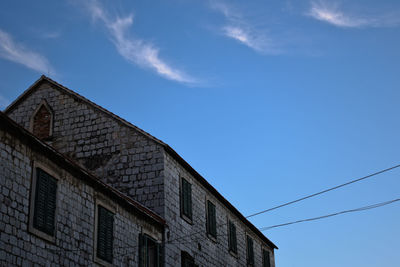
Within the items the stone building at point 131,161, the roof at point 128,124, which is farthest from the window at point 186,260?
the roof at point 128,124

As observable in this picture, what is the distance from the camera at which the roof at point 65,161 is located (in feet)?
46.3

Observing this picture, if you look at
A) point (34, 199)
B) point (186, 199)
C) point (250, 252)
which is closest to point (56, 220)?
point (34, 199)

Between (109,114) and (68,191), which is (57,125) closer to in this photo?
(109,114)

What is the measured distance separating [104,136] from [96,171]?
4.39ft

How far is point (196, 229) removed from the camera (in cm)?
2406

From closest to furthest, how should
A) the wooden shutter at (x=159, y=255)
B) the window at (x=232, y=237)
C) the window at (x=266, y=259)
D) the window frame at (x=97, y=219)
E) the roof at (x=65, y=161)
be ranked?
the roof at (x=65, y=161)
the window frame at (x=97, y=219)
the wooden shutter at (x=159, y=255)
the window at (x=232, y=237)
the window at (x=266, y=259)

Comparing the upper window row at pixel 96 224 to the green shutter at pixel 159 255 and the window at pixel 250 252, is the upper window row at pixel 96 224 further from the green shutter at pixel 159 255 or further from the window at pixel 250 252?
the window at pixel 250 252

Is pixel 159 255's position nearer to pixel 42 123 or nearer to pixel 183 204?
pixel 183 204

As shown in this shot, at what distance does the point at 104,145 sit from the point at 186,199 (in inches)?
144

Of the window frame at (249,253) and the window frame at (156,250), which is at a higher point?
the window frame at (249,253)

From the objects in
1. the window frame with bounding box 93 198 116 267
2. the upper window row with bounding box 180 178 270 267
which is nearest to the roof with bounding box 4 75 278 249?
the upper window row with bounding box 180 178 270 267

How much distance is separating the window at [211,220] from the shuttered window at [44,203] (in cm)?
1091

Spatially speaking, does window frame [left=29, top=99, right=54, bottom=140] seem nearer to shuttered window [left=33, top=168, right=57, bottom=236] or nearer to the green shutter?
the green shutter

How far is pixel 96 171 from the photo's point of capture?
23.1 meters
